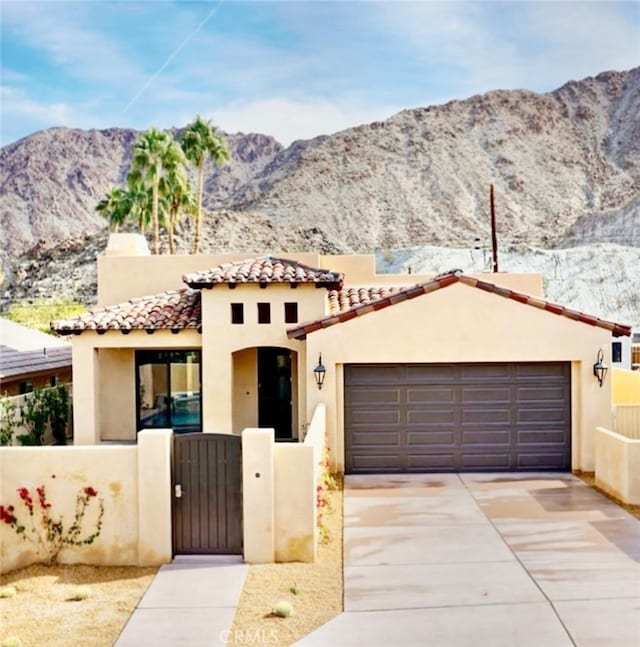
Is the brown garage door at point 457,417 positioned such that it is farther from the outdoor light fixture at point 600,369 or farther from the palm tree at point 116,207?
the palm tree at point 116,207

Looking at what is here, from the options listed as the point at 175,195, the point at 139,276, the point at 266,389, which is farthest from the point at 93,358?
the point at 175,195

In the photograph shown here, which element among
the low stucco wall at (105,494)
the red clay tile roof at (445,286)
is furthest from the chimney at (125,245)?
the low stucco wall at (105,494)

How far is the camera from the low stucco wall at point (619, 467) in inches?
462

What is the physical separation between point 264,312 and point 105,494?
7.02 m

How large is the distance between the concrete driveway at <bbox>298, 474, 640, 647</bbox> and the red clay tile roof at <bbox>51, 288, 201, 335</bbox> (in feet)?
18.9

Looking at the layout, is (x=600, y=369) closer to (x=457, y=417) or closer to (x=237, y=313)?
(x=457, y=417)

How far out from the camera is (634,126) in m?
132

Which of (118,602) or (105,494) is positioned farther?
(105,494)

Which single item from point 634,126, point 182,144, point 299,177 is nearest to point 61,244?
point 182,144

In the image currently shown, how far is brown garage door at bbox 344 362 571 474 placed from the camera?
1417 cm

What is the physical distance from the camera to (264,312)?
52.8 ft

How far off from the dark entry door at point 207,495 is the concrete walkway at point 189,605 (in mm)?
208

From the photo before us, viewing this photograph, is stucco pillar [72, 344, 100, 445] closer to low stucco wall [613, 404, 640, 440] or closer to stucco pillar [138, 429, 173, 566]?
stucco pillar [138, 429, 173, 566]

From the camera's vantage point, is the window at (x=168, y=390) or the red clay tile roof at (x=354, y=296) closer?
the window at (x=168, y=390)
